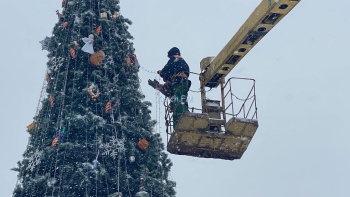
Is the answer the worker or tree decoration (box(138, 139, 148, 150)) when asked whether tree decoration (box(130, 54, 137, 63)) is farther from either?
tree decoration (box(138, 139, 148, 150))

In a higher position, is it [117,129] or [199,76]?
[199,76]

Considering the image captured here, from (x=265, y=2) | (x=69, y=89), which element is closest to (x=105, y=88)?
(x=69, y=89)

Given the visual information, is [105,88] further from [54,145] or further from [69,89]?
[54,145]

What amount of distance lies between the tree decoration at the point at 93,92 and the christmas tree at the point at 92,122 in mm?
26

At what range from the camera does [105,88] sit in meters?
20.2

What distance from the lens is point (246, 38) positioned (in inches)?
747

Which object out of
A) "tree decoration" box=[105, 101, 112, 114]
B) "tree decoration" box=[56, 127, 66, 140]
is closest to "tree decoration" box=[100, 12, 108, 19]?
"tree decoration" box=[105, 101, 112, 114]

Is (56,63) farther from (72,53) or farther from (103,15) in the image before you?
(103,15)

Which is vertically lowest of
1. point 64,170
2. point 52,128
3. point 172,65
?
point 64,170

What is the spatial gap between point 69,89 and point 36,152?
2.00 metres

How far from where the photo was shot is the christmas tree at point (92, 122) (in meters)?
18.8

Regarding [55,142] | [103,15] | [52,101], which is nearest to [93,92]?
[52,101]

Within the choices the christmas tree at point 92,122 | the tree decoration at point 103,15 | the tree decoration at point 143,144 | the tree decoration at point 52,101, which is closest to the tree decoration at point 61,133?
the christmas tree at point 92,122

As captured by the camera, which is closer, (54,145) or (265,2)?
(265,2)
